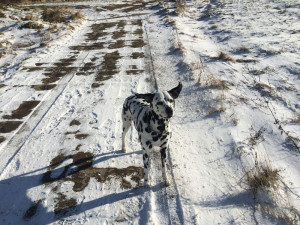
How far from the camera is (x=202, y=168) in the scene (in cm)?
458

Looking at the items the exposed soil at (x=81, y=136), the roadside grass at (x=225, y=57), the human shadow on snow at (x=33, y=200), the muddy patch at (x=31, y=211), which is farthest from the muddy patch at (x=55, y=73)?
the roadside grass at (x=225, y=57)

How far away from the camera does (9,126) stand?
6039 millimetres

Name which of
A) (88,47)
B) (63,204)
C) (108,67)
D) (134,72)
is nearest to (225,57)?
(134,72)

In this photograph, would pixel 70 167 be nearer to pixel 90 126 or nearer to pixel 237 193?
pixel 90 126

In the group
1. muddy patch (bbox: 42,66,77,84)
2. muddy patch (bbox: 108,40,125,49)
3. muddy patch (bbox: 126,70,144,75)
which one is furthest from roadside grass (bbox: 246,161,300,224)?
muddy patch (bbox: 108,40,125,49)

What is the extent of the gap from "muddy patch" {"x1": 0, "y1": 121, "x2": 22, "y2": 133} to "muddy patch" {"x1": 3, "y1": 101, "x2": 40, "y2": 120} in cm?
25

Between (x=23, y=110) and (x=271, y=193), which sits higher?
(x=23, y=110)

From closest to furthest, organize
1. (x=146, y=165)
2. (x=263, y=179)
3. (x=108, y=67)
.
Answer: (x=263, y=179) → (x=146, y=165) → (x=108, y=67)

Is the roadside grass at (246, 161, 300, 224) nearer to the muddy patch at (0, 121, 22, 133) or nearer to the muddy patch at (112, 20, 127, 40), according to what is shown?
the muddy patch at (0, 121, 22, 133)

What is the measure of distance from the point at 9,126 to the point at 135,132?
356cm

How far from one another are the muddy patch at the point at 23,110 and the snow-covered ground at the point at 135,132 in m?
0.03

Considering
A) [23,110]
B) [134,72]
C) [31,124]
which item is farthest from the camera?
[134,72]

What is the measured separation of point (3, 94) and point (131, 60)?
17.3ft

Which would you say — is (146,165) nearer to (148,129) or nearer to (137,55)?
(148,129)
